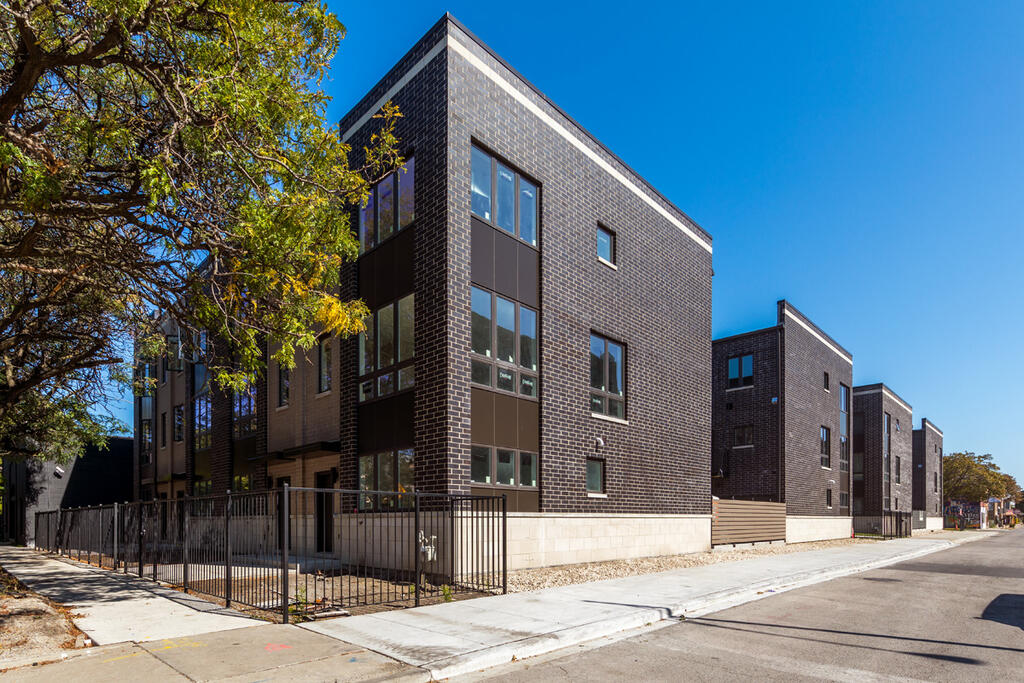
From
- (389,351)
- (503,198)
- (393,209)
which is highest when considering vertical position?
(503,198)

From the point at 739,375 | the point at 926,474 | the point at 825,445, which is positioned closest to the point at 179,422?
the point at 739,375

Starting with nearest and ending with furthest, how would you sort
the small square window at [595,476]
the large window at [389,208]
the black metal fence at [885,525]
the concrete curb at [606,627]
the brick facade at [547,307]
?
the concrete curb at [606,627] < the brick facade at [547,307] < the large window at [389,208] < the small square window at [595,476] < the black metal fence at [885,525]

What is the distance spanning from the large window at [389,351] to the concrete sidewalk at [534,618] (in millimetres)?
5939

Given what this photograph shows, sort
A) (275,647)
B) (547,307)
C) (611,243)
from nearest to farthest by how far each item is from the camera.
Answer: (275,647), (547,307), (611,243)

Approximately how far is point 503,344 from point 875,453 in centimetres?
4236

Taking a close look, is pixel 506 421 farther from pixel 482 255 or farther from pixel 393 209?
pixel 393 209

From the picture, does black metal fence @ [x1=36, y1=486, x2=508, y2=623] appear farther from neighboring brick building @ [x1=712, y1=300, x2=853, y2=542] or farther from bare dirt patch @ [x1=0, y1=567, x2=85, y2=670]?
neighboring brick building @ [x1=712, y1=300, x2=853, y2=542]

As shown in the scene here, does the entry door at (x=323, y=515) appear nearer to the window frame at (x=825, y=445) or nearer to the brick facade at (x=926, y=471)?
the window frame at (x=825, y=445)

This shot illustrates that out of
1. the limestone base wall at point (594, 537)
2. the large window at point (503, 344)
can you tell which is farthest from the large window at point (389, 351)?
the limestone base wall at point (594, 537)

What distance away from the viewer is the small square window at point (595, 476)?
729 inches

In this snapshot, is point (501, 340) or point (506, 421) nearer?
point (506, 421)

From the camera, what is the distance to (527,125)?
17625 mm

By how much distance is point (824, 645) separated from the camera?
866 cm

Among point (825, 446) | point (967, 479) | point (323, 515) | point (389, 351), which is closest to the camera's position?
point (389, 351)
